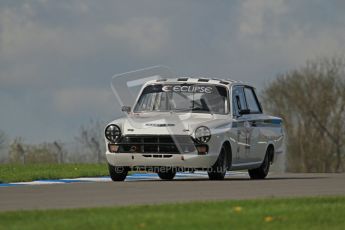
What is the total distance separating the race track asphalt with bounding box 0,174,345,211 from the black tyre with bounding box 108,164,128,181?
1.22m

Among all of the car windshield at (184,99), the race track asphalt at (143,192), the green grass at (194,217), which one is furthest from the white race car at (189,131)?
the green grass at (194,217)

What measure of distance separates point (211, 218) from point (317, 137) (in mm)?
55843

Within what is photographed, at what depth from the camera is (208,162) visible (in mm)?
20172

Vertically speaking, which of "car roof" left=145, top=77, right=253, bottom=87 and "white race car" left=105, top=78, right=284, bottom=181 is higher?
"car roof" left=145, top=77, right=253, bottom=87

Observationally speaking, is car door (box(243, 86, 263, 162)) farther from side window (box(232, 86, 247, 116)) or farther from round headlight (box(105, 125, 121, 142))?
round headlight (box(105, 125, 121, 142))

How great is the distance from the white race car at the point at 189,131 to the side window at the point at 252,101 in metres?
0.04

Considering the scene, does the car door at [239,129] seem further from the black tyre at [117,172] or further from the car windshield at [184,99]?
the black tyre at [117,172]

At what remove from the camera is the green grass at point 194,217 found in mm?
10773

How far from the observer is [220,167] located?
20.6 meters

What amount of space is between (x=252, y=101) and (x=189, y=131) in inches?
147

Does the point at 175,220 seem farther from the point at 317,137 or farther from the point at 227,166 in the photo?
the point at 317,137

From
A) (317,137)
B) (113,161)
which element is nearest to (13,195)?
(113,161)

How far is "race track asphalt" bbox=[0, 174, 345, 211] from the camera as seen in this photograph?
14.5 m

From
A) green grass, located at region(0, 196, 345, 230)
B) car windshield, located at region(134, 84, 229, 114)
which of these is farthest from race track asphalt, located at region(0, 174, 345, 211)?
car windshield, located at region(134, 84, 229, 114)
